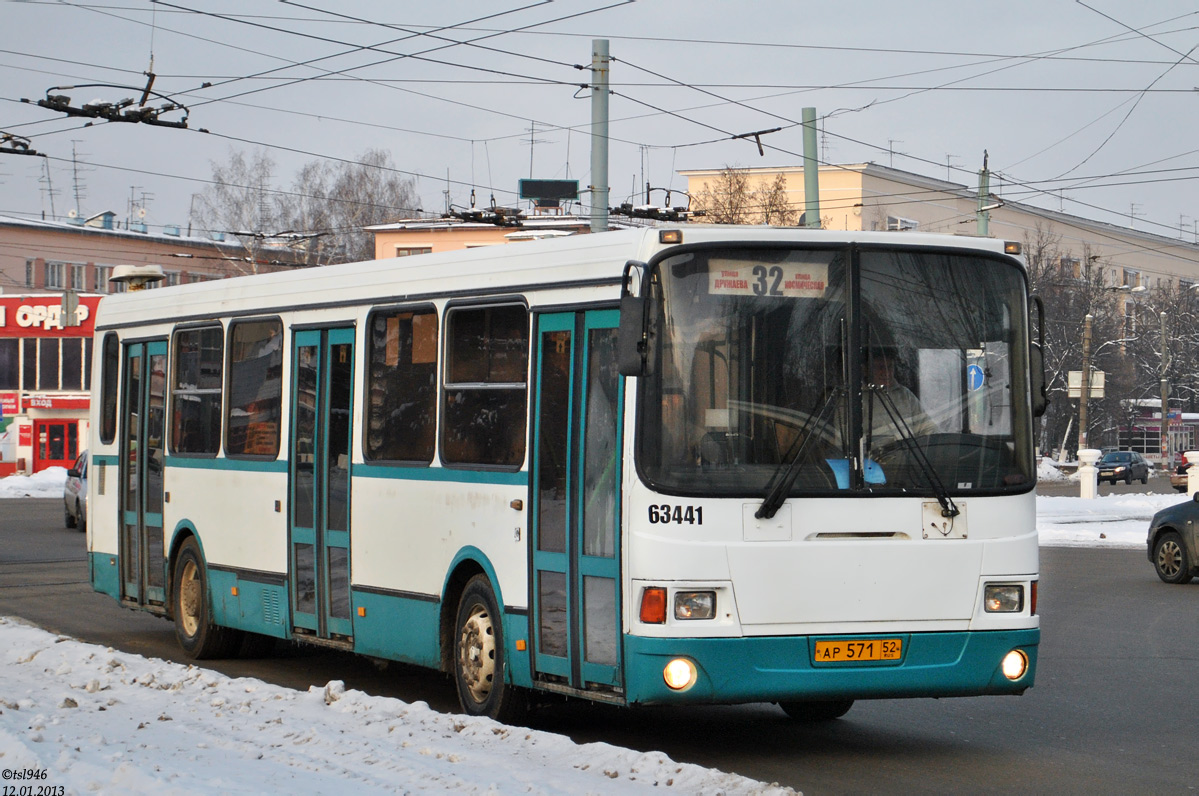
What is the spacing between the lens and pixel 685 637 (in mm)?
7703

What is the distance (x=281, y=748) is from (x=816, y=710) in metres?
3.52

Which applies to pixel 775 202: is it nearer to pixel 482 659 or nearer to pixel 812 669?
pixel 482 659

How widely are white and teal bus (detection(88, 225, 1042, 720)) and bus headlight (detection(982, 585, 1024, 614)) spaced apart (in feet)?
0.05

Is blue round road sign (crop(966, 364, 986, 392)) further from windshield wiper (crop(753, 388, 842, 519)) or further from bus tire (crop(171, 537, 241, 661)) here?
bus tire (crop(171, 537, 241, 661))

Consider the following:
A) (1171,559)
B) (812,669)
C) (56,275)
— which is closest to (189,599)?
(812,669)

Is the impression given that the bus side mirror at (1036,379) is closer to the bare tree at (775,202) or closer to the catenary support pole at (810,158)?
the catenary support pole at (810,158)

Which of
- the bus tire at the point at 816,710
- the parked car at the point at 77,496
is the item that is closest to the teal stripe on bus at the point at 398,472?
the bus tire at the point at 816,710

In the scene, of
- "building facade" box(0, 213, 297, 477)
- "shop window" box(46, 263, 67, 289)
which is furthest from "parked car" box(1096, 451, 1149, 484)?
"shop window" box(46, 263, 67, 289)

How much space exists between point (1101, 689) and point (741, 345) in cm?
453

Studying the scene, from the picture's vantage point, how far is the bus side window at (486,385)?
30.0ft

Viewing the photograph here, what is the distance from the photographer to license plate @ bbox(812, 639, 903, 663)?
25.9 ft

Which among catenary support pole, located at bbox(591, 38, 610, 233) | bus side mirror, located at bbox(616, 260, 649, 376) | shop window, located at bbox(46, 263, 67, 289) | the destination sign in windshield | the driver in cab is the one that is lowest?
the driver in cab

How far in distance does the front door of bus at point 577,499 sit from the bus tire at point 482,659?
441 millimetres

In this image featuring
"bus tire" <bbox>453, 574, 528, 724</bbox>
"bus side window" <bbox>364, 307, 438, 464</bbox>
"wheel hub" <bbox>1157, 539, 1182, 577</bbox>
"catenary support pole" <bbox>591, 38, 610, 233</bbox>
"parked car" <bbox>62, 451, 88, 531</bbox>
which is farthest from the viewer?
"parked car" <bbox>62, 451, 88, 531</bbox>
